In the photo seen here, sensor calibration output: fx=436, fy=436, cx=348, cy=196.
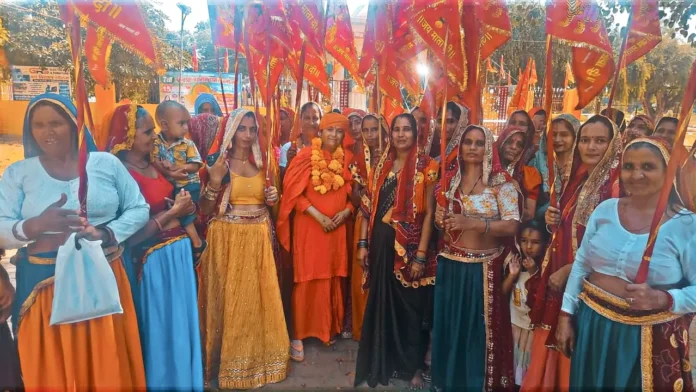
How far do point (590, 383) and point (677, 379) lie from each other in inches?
16.6

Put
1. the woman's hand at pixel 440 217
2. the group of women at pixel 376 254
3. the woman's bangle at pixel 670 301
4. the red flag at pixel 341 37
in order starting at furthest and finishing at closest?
the red flag at pixel 341 37, the woman's hand at pixel 440 217, the group of women at pixel 376 254, the woman's bangle at pixel 670 301

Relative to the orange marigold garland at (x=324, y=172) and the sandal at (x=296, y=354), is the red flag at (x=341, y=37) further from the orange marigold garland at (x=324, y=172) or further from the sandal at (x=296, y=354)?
the sandal at (x=296, y=354)

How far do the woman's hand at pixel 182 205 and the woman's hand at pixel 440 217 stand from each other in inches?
66.9

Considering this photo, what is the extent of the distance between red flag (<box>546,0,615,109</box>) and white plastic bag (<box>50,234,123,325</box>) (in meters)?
3.08

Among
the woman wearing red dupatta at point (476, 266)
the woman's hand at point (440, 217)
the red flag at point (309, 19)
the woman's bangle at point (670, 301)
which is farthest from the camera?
the red flag at point (309, 19)

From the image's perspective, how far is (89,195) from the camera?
2.57 metres

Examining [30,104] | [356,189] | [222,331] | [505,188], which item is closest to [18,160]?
[30,104]

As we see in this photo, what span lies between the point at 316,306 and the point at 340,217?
33.5 inches

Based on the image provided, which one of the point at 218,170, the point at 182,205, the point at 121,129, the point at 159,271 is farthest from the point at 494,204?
the point at 121,129

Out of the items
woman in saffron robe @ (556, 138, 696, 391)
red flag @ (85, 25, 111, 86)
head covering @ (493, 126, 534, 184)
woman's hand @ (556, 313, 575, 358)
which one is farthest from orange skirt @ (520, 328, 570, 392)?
red flag @ (85, 25, 111, 86)

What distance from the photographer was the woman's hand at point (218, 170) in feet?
10.3

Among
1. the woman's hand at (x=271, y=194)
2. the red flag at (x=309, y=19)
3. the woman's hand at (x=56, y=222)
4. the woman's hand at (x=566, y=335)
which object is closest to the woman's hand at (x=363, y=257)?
the woman's hand at (x=271, y=194)

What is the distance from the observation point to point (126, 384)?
2.77 m

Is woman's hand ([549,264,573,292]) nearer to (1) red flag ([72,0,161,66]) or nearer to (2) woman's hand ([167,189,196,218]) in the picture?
(2) woman's hand ([167,189,196,218])
